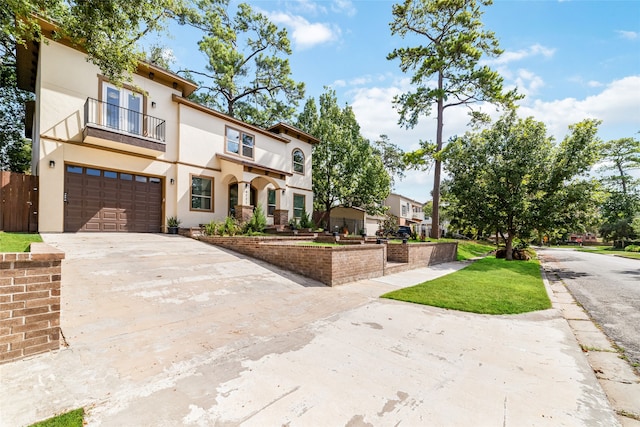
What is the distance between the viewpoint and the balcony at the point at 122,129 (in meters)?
10.2

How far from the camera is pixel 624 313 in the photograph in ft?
19.8

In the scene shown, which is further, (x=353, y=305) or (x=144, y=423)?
(x=353, y=305)

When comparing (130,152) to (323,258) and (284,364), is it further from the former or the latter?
(284,364)

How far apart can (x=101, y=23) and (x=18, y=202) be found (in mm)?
6904

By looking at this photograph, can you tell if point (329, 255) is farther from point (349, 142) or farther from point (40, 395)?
point (349, 142)

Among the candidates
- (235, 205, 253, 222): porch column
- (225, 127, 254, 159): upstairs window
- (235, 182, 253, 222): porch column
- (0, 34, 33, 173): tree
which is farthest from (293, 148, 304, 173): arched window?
(0, 34, 33, 173): tree

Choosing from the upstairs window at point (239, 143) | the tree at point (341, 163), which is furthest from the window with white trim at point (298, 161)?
the upstairs window at point (239, 143)

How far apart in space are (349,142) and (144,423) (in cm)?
1975

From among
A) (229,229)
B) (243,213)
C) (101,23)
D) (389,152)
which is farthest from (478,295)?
(389,152)

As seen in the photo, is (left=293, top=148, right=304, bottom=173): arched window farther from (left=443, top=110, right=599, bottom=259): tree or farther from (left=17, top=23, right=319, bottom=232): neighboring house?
(left=443, top=110, right=599, bottom=259): tree

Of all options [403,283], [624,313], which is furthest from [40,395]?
[624,313]

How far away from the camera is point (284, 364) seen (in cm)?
310

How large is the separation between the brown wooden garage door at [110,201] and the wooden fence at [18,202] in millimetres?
849

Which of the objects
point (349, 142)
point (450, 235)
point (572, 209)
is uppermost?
point (349, 142)
